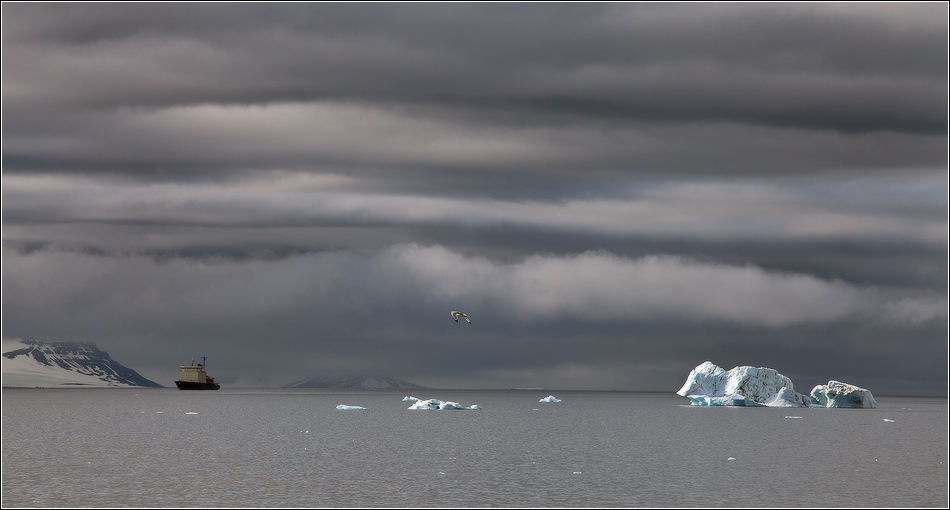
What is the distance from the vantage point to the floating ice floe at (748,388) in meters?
189

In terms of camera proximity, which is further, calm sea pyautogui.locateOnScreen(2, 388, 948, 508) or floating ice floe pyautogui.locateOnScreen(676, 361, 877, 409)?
floating ice floe pyautogui.locateOnScreen(676, 361, 877, 409)

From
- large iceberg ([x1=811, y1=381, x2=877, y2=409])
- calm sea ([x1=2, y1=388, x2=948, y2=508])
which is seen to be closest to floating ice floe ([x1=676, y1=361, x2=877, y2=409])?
large iceberg ([x1=811, y1=381, x2=877, y2=409])

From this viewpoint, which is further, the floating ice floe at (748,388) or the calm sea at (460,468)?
the floating ice floe at (748,388)

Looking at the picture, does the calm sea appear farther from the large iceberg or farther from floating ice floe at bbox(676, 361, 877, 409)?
the large iceberg

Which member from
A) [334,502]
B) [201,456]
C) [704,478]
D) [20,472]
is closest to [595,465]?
[704,478]

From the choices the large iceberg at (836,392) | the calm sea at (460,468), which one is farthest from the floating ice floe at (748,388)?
the calm sea at (460,468)

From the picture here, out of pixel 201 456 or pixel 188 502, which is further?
pixel 201 456

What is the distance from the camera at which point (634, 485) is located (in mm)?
59281

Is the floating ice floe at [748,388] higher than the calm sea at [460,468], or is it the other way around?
the floating ice floe at [748,388]

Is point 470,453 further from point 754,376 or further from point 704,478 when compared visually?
point 754,376

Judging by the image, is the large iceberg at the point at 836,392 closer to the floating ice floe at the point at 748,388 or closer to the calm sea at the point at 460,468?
the floating ice floe at the point at 748,388

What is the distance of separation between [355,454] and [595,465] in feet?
69.2

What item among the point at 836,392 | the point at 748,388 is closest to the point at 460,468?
the point at 748,388

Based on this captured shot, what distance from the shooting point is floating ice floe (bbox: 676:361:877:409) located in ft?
620
